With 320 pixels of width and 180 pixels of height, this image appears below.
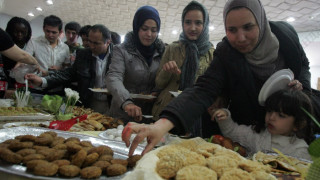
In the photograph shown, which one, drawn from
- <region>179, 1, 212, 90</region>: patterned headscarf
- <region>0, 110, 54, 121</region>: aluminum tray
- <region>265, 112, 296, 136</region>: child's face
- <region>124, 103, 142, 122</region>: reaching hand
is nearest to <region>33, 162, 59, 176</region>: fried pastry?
<region>124, 103, 142, 122</region>: reaching hand

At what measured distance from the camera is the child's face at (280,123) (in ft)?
3.66

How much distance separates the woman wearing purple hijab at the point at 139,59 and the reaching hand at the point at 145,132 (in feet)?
3.25

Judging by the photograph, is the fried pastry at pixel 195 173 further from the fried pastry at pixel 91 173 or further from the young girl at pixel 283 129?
the young girl at pixel 283 129

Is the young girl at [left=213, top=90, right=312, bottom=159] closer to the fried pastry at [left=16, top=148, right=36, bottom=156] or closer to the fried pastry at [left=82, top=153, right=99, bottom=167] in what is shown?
the fried pastry at [left=82, top=153, right=99, bottom=167]

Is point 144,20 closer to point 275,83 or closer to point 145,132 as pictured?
point 275,83

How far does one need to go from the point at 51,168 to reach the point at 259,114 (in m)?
1.06

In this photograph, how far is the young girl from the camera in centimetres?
108

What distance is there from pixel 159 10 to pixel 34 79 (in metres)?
5.15

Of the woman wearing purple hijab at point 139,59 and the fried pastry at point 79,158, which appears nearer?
the fried pastry at point 79,158

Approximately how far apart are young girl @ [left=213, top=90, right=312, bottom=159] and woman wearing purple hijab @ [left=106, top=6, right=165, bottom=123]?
0.87 meters

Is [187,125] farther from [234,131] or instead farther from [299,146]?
[299,146]

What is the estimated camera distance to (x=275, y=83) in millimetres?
1057

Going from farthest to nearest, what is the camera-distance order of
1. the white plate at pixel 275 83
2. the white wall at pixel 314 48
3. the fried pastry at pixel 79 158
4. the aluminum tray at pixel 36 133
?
the white wall at pixel 314 48, the white plate at pixel 275 83, the fried pastry at pixel 79 158, the aluminum tray at pixel 36 133

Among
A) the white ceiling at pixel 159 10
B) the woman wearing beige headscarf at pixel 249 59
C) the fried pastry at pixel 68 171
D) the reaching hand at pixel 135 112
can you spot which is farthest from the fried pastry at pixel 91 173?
the white ceiling at pixel 159 10
